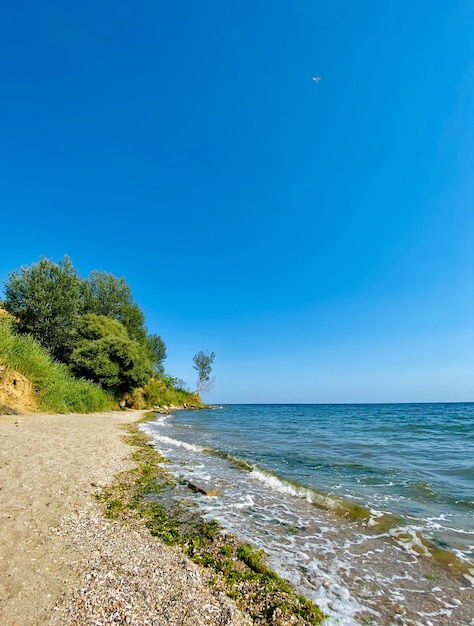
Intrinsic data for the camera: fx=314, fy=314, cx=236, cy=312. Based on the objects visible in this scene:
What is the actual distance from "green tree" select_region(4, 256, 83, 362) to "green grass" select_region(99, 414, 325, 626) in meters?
27.8

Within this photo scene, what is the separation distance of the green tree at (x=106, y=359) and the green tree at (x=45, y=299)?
246cm

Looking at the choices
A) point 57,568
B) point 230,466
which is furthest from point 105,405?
point 57,568

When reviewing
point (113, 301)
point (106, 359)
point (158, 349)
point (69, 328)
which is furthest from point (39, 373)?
point (158, 349)

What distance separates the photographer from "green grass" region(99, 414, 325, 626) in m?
3.21

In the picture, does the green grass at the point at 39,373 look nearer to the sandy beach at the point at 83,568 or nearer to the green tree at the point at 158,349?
the sandy beach at the point at 83,568

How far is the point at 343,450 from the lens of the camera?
14.5 meters

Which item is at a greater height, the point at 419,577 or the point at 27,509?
the point at 27,509

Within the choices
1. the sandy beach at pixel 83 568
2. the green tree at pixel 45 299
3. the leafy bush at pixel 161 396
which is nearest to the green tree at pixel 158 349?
the leafy bush at pixel 161 396

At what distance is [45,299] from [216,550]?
104ft

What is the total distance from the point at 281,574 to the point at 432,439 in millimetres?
18990

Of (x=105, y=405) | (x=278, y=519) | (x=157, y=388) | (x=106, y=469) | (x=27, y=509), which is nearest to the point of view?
(x=27, y=509)

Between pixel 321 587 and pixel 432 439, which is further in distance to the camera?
pixel 432 439

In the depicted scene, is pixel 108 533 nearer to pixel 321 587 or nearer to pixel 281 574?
pixel 281 574

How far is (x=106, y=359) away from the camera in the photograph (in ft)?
104
